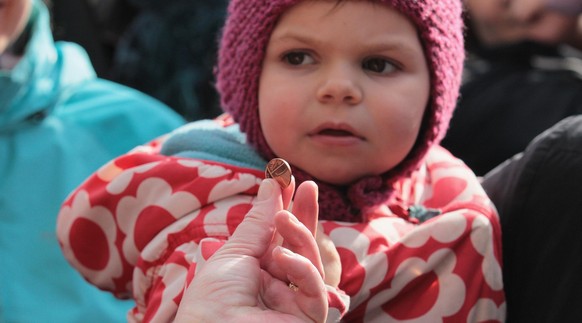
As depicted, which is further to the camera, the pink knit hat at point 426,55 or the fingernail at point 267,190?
the pink knit hat at point 426,55

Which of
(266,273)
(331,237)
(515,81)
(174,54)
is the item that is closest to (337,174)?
(331,237)

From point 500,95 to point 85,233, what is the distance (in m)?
1.80

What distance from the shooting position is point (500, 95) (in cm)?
310

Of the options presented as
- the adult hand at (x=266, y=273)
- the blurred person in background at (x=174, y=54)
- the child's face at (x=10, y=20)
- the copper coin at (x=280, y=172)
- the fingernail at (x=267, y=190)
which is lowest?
the blurred person in background at (x=174, y=54)

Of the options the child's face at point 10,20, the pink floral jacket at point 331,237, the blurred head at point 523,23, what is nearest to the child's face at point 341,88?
the pink floral jacket at point 331,237

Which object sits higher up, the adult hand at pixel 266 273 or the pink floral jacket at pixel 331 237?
the adult hand at pixel 266 273

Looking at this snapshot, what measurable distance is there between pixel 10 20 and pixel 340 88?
1420 mm

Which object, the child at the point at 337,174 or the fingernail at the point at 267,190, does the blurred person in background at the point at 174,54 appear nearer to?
the child at the point at 337,174

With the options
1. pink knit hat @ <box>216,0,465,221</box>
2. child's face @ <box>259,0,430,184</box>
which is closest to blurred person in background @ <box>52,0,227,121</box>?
pink knit hat @ <box>216,0,465,221</box>

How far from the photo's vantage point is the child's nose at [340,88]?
1520 millimetres

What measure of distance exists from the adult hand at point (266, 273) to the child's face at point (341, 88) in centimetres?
29

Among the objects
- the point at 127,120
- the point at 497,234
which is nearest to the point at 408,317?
the point at 497,234

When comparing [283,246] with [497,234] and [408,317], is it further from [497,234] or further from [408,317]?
[497,234]

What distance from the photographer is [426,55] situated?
165 cm
